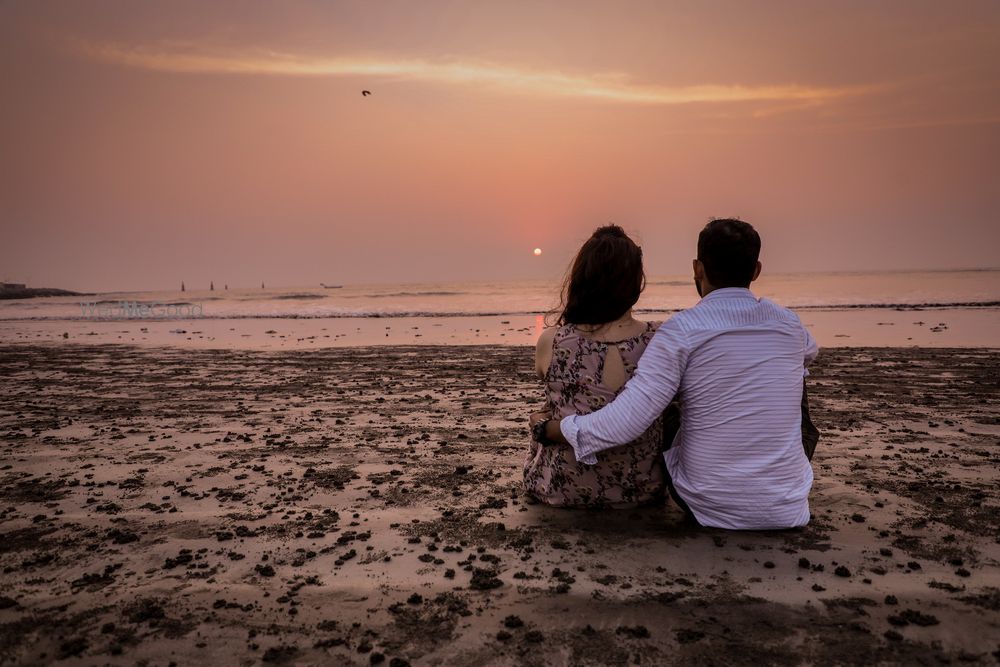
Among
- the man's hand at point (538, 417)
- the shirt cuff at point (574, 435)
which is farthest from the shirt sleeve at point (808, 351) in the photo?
the man's hand at point (538, 417)

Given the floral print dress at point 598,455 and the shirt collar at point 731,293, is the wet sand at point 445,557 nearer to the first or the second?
the floral print dress at point 598,455

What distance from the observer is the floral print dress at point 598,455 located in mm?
3967

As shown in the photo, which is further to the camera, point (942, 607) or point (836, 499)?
point (836, 499)

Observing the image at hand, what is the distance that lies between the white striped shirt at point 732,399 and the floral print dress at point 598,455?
313 millimetres

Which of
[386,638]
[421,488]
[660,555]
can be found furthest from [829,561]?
[421,488]

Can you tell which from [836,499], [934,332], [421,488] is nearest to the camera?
[836,499]

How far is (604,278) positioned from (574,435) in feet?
3.17

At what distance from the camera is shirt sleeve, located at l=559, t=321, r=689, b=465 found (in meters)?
3.54

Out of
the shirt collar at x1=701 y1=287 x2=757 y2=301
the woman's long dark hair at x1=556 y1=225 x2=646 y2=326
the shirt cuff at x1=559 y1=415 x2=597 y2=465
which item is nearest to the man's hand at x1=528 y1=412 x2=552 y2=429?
the shirt cuff at x1=559 y1=415 x2=597 y2=465

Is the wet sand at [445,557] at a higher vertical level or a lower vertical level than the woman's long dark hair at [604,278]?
lower

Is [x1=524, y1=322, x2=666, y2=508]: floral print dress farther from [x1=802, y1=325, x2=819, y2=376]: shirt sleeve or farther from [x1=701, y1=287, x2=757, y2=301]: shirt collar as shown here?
[x1=802, y1=325, x2=819, y2=376]: shirt sleeve

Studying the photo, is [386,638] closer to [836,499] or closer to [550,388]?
[550,388]

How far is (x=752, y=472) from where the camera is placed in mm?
3619

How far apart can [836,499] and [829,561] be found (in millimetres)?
1224
